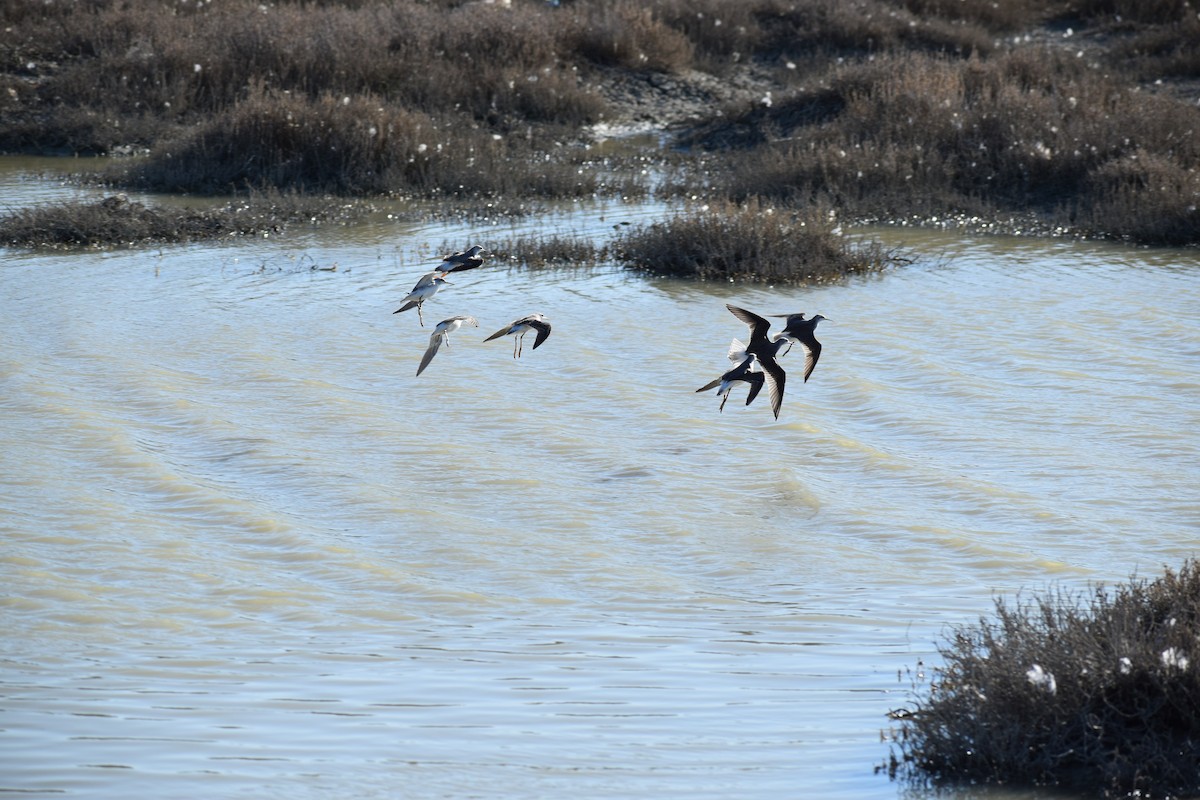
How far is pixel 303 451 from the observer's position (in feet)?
27.2

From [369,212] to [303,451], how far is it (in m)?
7.70

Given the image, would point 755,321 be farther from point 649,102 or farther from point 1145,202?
point 649,102

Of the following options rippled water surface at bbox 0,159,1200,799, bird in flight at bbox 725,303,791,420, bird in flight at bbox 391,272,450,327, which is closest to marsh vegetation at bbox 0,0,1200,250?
rippled water surface at bbox 0,159,1200,799

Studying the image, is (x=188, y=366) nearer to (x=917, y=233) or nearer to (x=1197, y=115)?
(x=917, y=233)

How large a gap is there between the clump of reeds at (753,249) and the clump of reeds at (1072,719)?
8.28 meters

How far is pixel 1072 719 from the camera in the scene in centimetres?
437

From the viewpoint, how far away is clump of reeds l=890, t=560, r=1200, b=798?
427 cm

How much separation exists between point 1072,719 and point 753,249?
8644mm

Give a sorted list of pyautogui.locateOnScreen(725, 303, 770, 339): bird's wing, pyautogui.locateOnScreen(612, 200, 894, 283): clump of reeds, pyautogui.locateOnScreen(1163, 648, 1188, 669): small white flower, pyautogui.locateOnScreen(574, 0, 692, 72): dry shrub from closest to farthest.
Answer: pyautogui.locateOnScreen(1163, 648, 1188, 669): small white flower → pyautogui.locateOnScreen(725, 303, 770, 339): bird's wing → pyautogui.locateOnScreen(612, 200, 894, 283): clump of reeds → pyautogui.locateOnScreen(574, 0, 692, 72): dry shrub

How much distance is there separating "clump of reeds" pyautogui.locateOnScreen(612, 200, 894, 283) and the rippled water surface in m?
0.27

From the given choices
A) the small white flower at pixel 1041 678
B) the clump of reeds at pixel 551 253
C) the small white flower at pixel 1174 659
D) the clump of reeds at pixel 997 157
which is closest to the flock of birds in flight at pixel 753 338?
the small white flower at pixel 1041 678

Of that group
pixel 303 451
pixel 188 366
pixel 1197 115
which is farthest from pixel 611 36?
pixel 303 451

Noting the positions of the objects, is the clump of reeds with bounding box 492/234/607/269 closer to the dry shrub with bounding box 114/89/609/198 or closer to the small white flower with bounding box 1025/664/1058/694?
the dry shrub with bounding box 114/89/609/198

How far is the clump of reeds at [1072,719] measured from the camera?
4.27m
